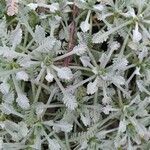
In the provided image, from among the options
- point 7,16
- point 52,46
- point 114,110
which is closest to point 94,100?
point 114,110

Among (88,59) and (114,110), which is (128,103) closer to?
(114,110)

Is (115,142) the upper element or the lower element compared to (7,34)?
lower

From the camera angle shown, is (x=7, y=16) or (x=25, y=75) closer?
(x=25, y=75)

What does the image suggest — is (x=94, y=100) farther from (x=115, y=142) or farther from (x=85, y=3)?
(x=85, y=3)

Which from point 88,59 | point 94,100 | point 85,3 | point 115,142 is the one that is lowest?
point 115,142

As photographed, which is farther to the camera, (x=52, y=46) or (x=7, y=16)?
(x=7, y=16)

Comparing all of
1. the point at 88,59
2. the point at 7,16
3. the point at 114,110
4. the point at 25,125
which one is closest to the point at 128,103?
the point at 114,110
